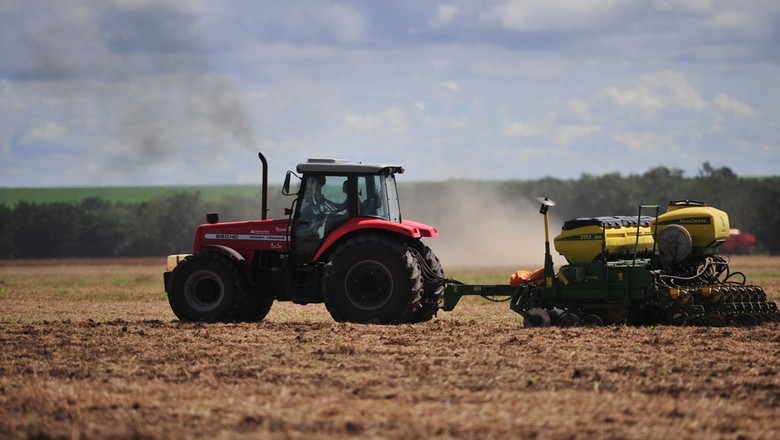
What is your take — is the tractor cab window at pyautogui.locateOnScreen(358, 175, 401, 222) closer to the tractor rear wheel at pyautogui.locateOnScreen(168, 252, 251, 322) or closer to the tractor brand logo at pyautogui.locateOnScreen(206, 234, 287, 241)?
the tractor brand logo at pyautogui.locateOnScreen(206, 234, 287, 241)

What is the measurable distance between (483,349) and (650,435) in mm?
5493

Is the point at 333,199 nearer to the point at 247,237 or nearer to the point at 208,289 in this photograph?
the point at 247,237

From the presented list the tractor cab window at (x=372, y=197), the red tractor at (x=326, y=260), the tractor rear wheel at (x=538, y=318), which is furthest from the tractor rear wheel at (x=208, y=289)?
the tractor rear wheel at (x=538, y=318)

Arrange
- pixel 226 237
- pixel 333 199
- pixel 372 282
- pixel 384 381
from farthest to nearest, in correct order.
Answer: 1. pixel 226 237
2. pixel 333 199
3. pixel 372 282
4. pixel 384 381

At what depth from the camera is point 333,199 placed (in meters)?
18.7

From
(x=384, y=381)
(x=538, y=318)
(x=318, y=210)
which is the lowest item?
(x=384, y=381)

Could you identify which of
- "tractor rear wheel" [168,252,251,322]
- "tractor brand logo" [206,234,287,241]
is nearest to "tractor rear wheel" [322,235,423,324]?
"tractor brand logo" [206,234,287,241]

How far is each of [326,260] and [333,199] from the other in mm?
977

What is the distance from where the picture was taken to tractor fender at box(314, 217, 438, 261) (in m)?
18.0

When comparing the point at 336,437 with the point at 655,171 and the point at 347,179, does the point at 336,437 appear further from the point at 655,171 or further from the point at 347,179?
the point at 655,171

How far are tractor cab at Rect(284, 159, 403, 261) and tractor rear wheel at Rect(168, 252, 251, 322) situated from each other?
111cm

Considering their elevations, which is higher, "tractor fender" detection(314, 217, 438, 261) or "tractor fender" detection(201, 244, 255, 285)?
"tractor fender" detection(314, 217, 438, 261)

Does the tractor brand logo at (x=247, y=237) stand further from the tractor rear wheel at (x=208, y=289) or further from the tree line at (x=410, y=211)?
the tree line at (x=410, y=211)

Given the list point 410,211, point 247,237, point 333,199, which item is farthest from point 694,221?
point 410,211
